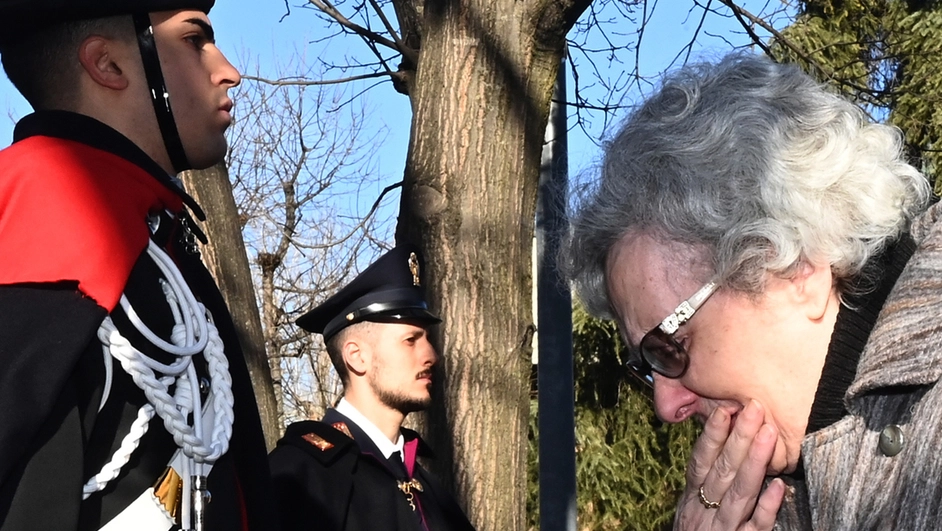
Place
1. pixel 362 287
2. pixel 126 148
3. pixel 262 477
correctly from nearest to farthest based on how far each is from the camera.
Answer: pixel 126 148
pixel 262 477
pixel 362 287

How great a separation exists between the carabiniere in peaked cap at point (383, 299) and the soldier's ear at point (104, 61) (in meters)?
2.01

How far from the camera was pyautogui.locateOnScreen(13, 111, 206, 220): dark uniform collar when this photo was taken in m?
2.25

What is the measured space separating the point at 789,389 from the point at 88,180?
4.28 feet

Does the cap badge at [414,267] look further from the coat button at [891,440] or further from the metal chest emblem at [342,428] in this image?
the coat button at [891,440]

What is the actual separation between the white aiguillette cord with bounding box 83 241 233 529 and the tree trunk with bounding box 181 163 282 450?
3366 mm

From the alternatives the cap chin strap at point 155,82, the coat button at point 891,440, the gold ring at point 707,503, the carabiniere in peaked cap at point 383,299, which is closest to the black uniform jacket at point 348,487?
the carabiniere in peaked cap at point 383,299

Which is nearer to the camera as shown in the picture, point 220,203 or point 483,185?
point 483,185

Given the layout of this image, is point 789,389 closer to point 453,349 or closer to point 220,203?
point 453,349

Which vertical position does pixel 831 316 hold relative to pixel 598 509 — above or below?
above

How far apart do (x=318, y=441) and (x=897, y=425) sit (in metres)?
2.78

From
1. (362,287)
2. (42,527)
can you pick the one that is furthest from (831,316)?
(362,287)

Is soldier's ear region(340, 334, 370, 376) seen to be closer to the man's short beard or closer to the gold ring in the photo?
the man's short beard

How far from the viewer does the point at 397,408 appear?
14.6 feet

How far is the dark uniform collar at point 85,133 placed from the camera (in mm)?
2254
